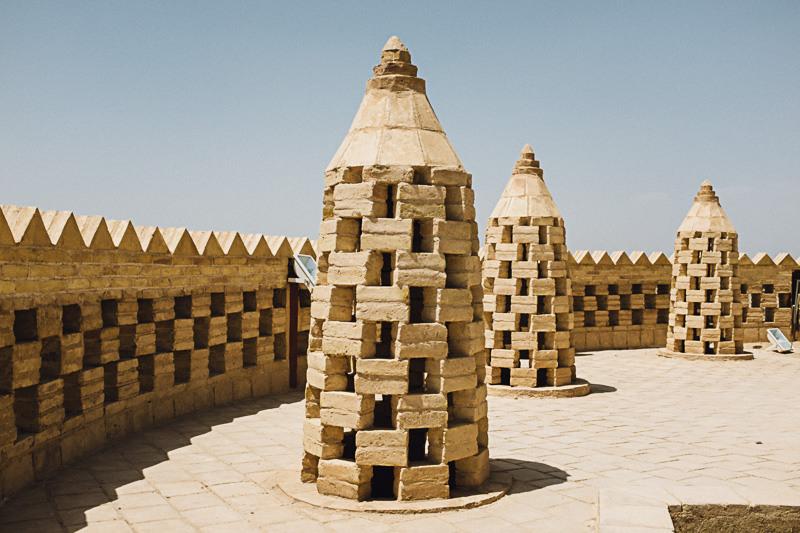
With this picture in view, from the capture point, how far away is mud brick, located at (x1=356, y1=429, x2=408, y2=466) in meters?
8.05

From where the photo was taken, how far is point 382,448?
A: 805cm

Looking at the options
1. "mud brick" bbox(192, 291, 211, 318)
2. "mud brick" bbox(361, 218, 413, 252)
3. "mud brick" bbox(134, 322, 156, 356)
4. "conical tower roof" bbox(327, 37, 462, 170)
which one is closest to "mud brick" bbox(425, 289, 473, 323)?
A: "mud brick" bbox(361, 218, 413, 252)

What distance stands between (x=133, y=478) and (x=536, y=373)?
8612 millimetres

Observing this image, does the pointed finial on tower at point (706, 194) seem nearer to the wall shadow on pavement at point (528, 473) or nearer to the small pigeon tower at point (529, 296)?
the small pigeon tower at point (529, 296)

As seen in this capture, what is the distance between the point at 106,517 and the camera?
7754mm

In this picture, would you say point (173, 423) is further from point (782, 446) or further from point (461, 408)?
point (782, 446)

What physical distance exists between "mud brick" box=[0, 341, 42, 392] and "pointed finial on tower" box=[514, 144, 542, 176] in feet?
33.6

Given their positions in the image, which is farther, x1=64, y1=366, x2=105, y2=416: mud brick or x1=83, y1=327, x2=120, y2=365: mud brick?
x1=83, y1=327, x2=120, y2=365: mud brick

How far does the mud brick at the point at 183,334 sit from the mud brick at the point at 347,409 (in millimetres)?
5097

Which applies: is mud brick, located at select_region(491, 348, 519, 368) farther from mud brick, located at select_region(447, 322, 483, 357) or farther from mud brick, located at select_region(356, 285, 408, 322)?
mud brick, located at select_region(356, 285, 408, 322)

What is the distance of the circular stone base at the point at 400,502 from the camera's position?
7.88 meters

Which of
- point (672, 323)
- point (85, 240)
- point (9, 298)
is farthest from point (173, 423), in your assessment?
point (672, 323)

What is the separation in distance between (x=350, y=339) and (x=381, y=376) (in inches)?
20.2

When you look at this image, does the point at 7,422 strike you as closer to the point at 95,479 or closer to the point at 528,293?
the point at 95,479
